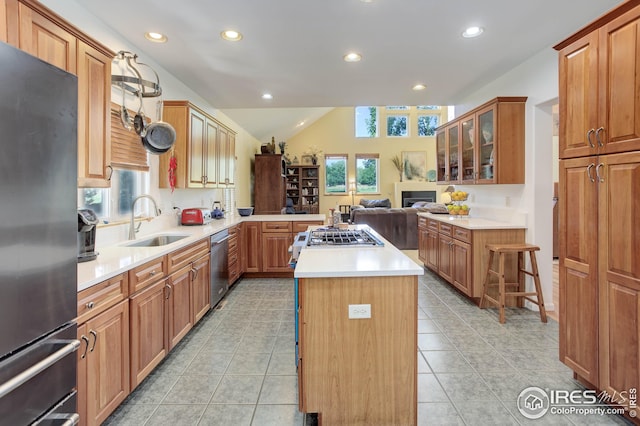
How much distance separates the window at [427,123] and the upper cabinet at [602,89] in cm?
894

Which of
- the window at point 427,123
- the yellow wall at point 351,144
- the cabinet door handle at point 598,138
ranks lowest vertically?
the cabinet door handle at point 598,138

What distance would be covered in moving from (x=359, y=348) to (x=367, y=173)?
9.38 m

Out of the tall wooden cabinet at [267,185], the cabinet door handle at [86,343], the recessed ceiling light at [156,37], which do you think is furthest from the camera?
the tall wooden cabinet at [267,185]

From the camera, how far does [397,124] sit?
10773mm

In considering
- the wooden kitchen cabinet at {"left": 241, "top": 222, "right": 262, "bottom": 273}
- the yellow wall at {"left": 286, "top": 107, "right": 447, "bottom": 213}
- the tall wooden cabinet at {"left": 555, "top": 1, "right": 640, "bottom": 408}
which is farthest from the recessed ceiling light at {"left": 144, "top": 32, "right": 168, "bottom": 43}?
the yellow wall at {"left": 286, "top": 107, "right": 447, "bottom": 213}

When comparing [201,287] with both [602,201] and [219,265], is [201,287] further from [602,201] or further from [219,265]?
[602,201]

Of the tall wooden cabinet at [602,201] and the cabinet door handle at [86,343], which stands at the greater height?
the tall wooden cabinet at [602,201]

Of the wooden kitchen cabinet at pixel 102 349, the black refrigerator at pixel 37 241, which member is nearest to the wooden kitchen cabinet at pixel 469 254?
the wooden kitchen cabinet at pixel 102 349

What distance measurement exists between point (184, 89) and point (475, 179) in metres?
3.70

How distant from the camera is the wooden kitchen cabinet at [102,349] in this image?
149 centimetres

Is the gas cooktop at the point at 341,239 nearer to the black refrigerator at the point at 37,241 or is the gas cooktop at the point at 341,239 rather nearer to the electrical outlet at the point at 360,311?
the electrical outlet at the point at 360,311

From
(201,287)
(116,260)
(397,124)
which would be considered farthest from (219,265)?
(397,124)

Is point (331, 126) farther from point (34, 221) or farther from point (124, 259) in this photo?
point (34, 221)

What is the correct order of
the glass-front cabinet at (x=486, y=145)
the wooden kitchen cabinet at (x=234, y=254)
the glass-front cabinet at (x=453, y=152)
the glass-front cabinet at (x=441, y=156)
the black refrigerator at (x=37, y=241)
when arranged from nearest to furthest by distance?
the black refrigerator at (x=37, y=241) < the glass-front cabinet at (x=486, y=145) < the wooden kitchen cabinet at (x=234, y=254) < the glass-front cabinet at (x=453, y=152) < the glass-front cabinet at (x=441, y=156)
